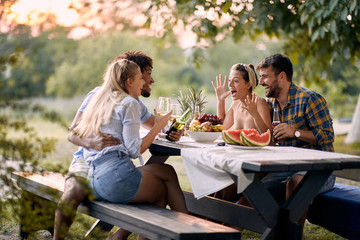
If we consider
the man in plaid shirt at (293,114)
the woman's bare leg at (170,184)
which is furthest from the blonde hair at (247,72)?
the woman's bare leg at (170,184)

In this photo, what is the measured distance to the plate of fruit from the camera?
13.9 ft

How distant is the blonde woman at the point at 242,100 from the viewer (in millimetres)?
4531

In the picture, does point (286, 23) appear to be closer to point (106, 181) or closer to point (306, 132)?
point (306, 132)

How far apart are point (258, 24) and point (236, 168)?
568cm

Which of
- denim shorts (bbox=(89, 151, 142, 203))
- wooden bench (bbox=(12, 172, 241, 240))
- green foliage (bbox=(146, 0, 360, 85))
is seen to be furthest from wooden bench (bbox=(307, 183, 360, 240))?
green foliage (bbox=(146, 0, 360, 85))

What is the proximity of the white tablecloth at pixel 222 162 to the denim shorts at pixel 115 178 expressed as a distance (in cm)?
39

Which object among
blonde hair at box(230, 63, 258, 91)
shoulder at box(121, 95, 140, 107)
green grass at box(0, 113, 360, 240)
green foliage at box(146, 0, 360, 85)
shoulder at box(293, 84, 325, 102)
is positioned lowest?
green grass at box(0, 113, 360, 240)

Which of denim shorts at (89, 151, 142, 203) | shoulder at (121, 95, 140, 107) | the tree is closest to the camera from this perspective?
the tree

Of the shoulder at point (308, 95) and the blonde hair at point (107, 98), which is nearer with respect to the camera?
the blonde hair at point (107, 98)

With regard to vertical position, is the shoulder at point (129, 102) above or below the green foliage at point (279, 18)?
below

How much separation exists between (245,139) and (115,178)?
37.3 inches

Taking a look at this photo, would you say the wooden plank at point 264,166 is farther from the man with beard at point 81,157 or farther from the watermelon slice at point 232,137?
the man with beard at point 81,157

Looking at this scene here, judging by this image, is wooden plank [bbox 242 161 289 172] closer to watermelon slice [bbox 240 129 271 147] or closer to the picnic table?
the picnic table

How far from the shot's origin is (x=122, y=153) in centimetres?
360
